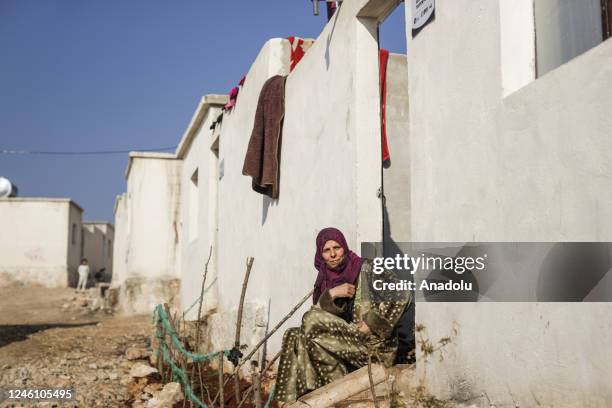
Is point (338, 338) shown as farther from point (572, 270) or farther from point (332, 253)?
point (572, 270)

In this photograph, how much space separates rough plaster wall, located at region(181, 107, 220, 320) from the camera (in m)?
8.96

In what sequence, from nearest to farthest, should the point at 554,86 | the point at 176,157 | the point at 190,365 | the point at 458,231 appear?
1. the point at 554,86
2. the point at 458,231
3. the point at 190,365
4. the point at 176,157

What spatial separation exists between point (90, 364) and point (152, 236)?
6443 millimetres

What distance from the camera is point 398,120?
5.47m

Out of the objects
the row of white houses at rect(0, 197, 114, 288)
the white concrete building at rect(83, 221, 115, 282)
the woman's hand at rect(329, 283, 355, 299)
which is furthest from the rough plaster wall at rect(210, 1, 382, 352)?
the white concrete building at rect(83, 221, 115, 282)

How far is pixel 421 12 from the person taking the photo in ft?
10.9

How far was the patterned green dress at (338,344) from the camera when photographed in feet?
11.4

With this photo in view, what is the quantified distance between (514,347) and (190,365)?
5.09m

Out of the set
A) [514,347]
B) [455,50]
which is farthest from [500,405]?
[455,50]

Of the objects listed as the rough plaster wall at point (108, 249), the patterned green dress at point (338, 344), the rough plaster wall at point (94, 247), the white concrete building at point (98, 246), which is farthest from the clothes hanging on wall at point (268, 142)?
the rough plaster wall at point (108, 249)

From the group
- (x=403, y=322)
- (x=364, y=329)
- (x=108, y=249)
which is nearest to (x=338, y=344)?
(x=364, y=329)

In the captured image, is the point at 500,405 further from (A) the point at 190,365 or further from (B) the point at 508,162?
(A) the point at 190,365

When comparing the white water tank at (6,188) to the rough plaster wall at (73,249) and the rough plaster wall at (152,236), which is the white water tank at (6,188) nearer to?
the rough plaster wall at (73,249)

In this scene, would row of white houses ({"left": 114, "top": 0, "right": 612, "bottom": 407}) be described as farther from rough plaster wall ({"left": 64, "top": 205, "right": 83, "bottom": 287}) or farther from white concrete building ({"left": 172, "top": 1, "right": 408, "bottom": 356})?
rough plaster wall ({"left": 64, "top": 205, "right": 83, "bottom": 287})
